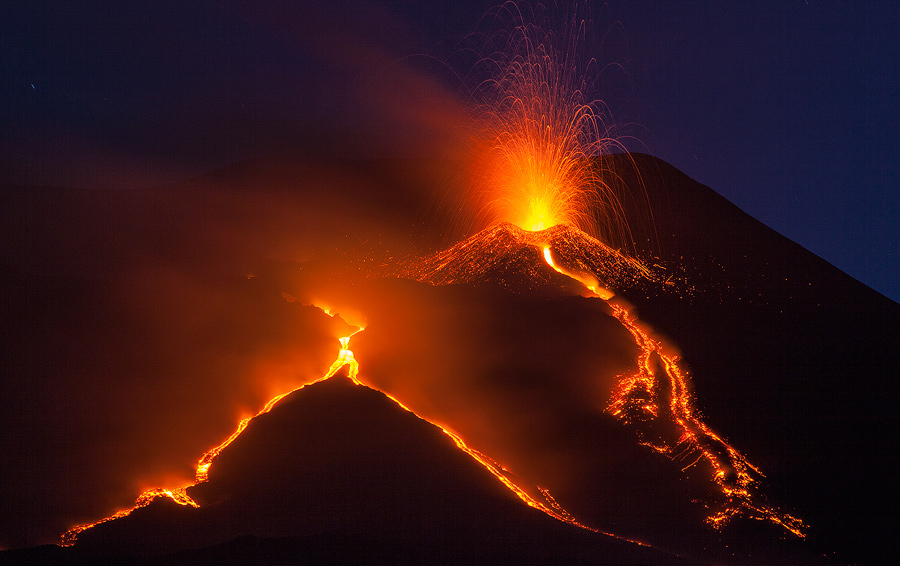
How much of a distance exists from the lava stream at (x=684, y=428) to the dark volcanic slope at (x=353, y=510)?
1.64 m

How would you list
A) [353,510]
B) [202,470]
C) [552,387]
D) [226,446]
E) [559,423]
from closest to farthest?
[353,510] → [202,470] → [226,446] → [559,423] → [552,387]

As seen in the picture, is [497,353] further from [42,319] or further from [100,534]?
[42,319]

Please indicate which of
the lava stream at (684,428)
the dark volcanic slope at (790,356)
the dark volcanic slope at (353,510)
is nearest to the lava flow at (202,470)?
the dark volcanic slope at (353,510)

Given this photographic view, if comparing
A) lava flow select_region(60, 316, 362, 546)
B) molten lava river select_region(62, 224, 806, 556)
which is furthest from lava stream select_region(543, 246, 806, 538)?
lava flow select_region(60, 316, 362, 546)

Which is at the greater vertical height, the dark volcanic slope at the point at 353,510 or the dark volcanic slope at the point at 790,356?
the dark volcanic slope at the point at 790,356

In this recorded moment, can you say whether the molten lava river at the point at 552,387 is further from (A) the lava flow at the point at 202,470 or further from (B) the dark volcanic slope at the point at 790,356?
(B) the dark volcanic slope at the point at 790,356

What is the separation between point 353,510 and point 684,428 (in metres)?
4.73

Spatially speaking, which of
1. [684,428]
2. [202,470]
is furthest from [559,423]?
[202,470]

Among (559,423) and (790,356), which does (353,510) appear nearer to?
(559,423)

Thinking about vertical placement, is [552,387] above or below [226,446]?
above

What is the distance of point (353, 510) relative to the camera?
7711 millimetres

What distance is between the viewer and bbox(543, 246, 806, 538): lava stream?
8.30m

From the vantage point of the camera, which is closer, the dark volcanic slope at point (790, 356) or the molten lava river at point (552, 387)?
the molten lava river at point (552, 387)

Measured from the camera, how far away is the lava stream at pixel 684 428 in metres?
8.30
